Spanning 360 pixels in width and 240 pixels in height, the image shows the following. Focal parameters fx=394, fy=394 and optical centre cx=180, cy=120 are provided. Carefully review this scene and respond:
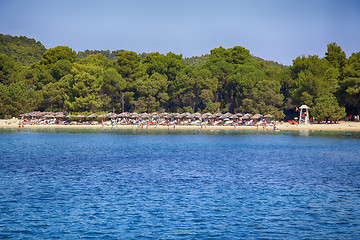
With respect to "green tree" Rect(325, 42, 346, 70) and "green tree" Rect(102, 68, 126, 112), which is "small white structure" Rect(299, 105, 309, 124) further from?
"green tree" Rect(102, 68, 126, 112)

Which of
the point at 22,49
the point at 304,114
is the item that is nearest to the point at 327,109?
the point at 304,114

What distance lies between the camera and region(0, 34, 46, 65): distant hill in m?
153

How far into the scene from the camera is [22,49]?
164875 mm

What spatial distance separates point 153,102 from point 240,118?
70.3ft

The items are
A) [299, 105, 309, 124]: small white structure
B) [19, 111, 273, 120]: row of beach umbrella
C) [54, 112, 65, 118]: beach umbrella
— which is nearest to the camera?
[299, 105, 309, 124]: small white structure

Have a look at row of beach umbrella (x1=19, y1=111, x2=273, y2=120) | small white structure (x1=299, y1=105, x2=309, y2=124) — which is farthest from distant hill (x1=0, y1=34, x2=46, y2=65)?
small white structure (x1=299, y1=105, x2=309, y2=124)

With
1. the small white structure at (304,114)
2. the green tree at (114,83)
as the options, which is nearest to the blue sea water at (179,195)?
the small white structure at (304,114)

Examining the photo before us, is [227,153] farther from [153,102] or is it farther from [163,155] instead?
[153,102]

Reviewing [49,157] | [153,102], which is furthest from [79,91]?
[49,157]

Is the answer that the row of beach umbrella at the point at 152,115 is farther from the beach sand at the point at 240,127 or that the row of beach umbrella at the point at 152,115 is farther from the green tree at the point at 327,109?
the green tree at the point at 327,109

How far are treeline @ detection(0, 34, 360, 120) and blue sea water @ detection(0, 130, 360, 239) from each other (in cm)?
3779

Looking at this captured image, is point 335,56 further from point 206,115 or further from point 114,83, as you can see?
point 114,83

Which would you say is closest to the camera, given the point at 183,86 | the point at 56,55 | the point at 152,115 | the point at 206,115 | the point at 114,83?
the point at 206,115

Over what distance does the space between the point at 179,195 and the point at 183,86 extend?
69.8 metres
